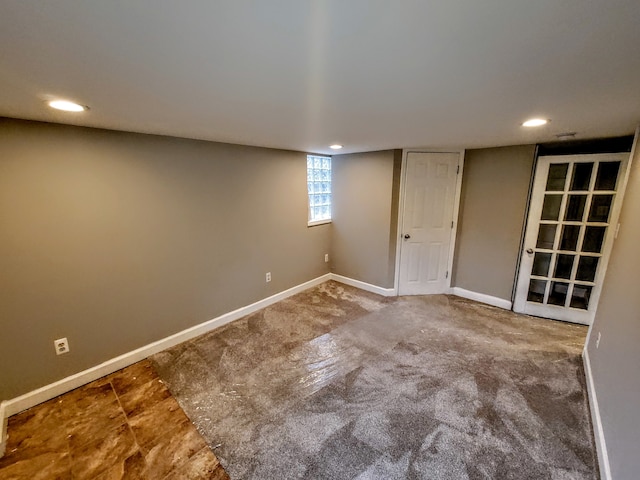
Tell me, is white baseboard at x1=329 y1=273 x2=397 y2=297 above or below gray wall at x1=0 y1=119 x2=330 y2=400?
below

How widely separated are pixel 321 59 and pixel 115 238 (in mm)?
2172

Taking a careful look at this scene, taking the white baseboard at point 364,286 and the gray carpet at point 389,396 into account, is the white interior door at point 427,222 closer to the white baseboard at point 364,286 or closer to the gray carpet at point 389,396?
the white baseboard at point 364,286

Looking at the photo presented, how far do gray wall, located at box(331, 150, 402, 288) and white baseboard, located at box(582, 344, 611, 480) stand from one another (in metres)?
2.06

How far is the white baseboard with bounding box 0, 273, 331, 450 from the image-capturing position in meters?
1.82

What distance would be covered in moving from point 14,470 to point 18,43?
2151 millimetres

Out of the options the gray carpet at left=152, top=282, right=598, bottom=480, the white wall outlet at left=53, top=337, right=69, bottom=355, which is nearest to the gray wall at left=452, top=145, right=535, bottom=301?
the gray carpet at left=152, top=282, right=598, bottom=480

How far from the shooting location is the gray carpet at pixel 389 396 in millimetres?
1495

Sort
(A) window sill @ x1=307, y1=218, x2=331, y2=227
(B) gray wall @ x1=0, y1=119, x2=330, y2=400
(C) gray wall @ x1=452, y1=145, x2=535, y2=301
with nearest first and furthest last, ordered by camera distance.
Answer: (B) gray wall @ x1=0, y1=119, x2=330, y2=400
(C) gray wall @ x1=452, y1=145, x2=535, y2=301
(A) window sill @ x1=307, y1=218, x2=331, y2=227

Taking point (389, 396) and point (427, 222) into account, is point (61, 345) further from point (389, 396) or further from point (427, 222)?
point (427, 222)

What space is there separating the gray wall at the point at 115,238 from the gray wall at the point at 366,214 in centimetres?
109

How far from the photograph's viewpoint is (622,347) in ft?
4.91

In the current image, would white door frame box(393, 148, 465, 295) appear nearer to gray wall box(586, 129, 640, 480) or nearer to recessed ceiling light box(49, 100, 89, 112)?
gray wall box(586, 129, 640, 480)

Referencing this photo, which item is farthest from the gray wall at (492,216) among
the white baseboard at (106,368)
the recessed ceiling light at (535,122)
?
the white baseboard at (106,368)

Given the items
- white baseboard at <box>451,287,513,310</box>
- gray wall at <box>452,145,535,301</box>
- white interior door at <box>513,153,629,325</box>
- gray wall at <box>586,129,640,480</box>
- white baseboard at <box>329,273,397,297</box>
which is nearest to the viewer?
gray wall at <box>586,129,640,480</box>
